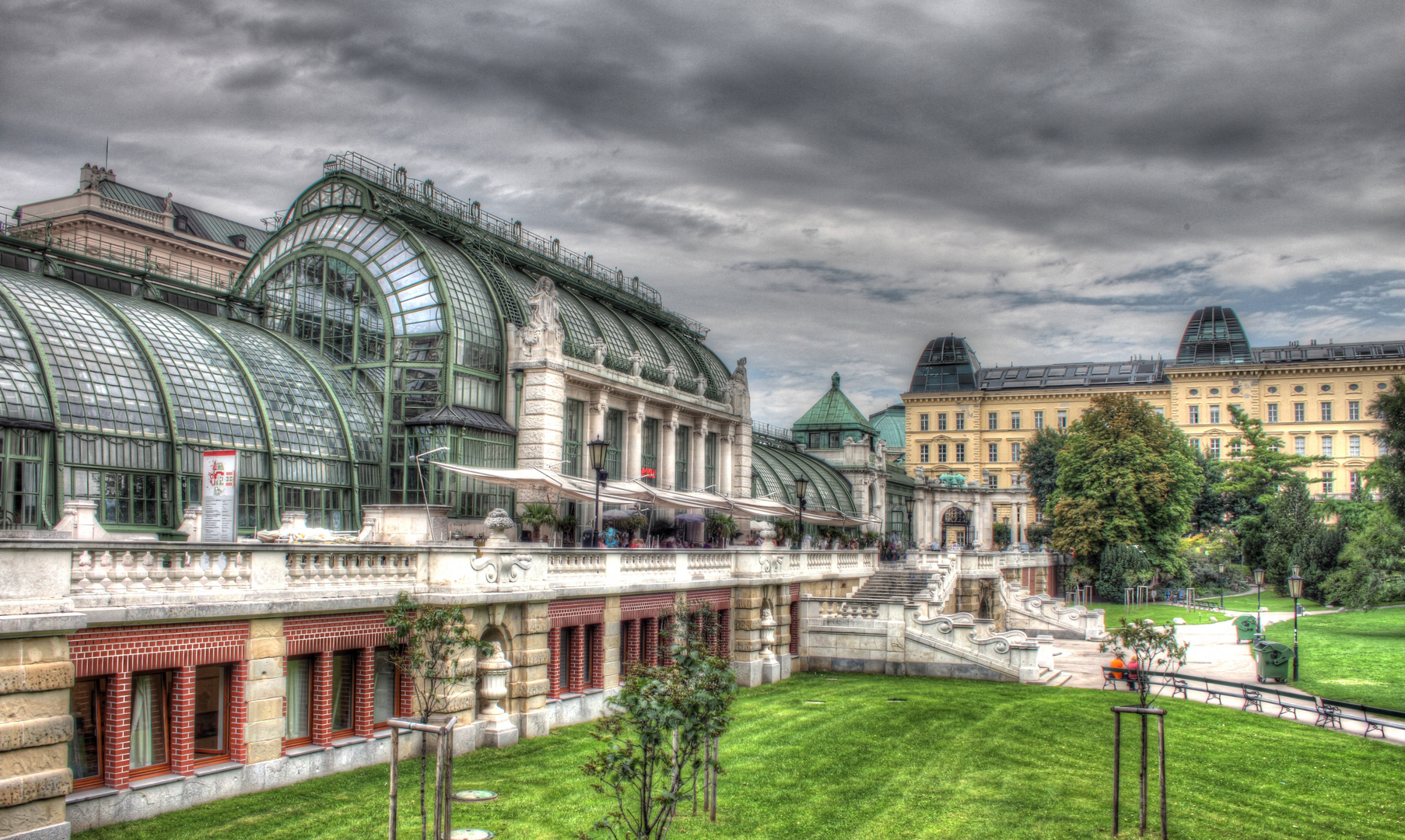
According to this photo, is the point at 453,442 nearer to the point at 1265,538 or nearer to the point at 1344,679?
the point at 1344,679

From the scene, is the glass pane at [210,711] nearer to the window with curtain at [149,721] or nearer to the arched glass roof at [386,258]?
the window with curtain at [149,721]

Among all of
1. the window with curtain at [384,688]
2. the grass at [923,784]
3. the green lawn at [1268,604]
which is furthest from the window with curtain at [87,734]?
the green lawn at [1268,604]

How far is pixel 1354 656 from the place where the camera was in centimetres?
4084

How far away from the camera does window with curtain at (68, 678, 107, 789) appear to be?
573 inches

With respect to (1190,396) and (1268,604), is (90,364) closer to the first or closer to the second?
(1268,604)

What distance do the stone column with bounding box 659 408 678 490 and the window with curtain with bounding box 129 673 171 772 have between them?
28.5 m

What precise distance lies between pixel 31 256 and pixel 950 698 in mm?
27613

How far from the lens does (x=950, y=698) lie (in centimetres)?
3055

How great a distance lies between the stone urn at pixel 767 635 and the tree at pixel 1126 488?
4444 centimetres

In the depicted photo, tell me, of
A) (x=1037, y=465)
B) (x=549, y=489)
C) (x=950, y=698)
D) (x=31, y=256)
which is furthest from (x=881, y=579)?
(x=1037, y=465)

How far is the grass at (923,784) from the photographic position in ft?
53.1

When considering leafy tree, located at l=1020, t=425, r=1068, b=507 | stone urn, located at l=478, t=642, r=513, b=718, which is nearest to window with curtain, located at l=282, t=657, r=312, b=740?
stone urn, located at l=478, t=642, r=513, b=718

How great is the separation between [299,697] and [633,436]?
24.0m

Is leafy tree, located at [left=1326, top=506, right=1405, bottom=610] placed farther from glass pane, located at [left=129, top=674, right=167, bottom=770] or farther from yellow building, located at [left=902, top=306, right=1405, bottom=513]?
yellow building, located at [left=902, top=306, right=1405, bottom=513]
